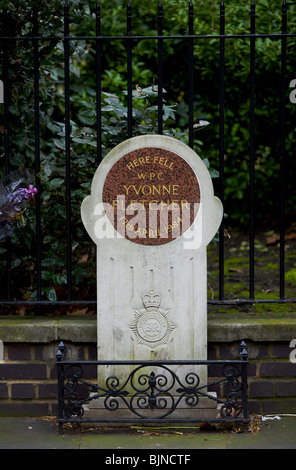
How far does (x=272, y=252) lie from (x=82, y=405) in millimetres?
3047

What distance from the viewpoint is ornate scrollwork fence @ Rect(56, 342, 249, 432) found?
362 centimetres

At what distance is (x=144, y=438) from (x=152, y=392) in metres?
0.24

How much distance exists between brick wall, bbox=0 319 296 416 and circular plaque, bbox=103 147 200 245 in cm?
64

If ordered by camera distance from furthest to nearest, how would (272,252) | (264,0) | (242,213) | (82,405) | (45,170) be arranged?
1. (242,213)
2. (272,252)
3. (264,0)
4. (45,170)
5. (82,405)

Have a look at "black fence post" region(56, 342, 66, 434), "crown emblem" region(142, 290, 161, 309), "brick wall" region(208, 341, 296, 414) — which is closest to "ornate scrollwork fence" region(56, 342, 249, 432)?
"black fence post" region(56, 342, 66, 434)

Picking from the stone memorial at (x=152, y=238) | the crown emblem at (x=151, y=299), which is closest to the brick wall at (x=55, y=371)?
the stone memorial at (x=152, y=238)

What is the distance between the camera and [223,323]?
12.7 ft

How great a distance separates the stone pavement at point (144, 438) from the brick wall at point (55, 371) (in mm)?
113

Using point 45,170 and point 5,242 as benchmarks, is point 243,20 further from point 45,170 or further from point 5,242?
point 5,242

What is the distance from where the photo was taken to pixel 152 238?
3695mm

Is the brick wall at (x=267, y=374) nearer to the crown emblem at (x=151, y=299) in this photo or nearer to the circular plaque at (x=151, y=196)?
the crown emblem at (x=151, y=299)

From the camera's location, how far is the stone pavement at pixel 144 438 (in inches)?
137

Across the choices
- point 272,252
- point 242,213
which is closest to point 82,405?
point 272,252

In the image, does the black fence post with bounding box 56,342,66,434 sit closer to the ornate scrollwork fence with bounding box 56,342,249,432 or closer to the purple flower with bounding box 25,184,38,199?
the ornate scrollwork fence with bounding box 56,342,249,432
